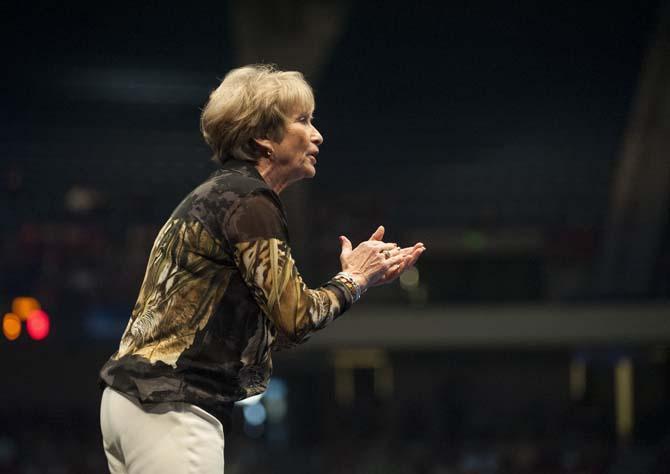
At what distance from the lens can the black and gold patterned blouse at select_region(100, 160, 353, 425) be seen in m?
1.60

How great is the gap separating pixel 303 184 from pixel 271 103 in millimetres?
8390

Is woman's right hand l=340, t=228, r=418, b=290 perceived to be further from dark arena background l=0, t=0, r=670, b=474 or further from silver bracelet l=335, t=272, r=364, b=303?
dark arena background l=0, t=0, r=670, b=474

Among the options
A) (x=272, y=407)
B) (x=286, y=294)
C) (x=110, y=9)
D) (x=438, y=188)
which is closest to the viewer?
(x=286, y=294)

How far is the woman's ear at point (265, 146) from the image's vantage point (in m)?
1.75

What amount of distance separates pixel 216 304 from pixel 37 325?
23.2 feet

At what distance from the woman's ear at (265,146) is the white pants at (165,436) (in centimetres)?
48

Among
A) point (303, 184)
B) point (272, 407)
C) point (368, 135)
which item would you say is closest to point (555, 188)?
point (368, 135)

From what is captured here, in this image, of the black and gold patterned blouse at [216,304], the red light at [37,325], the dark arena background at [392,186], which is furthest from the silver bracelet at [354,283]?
the red light at [37,325]

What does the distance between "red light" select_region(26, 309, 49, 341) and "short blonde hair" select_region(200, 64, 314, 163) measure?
691 centimetres

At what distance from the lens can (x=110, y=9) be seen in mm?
8156

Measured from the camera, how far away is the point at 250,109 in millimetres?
1728

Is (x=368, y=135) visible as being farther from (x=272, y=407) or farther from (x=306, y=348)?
(x=272, y=407)

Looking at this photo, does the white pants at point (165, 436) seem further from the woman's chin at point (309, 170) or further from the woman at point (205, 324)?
the woman's chin at point (309, 170)

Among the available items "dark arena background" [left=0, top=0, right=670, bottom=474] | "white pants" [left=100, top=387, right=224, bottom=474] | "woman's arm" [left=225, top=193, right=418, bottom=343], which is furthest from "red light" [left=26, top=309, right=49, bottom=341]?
"woman's arm" [left=225, top=193, right=418, bottom=343]
